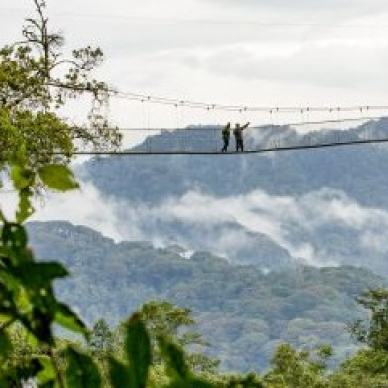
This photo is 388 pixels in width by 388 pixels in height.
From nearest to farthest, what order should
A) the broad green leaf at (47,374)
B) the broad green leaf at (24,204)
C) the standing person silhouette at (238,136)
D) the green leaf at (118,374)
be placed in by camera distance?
the green leaf at (118,374) < the broad green leaf at (47,374) < the broad green leaf at (24,204) < the standing person silhouette at (238,136)

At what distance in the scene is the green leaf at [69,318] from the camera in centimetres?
154

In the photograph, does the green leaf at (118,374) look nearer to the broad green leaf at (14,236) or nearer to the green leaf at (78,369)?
the green leaf at (78,369)

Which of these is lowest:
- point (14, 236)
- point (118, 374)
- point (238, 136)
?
point (238, 136)

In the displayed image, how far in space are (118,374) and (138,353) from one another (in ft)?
0.12

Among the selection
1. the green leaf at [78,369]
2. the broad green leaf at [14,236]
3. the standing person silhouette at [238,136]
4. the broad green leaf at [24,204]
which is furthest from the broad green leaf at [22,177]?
the standing person silhouette at [238,136]

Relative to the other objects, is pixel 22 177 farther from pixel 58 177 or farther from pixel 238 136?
pixel 238 136

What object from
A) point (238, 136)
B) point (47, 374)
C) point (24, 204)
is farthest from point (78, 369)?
point (238, 136)

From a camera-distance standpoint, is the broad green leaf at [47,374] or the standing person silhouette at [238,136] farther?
the standing person silhouette at [238,136]

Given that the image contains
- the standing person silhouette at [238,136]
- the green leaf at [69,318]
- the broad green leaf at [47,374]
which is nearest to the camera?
the green leaf at [69,318]

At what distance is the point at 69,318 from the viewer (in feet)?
5.15

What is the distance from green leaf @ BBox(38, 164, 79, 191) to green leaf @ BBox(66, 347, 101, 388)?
312 millimetres

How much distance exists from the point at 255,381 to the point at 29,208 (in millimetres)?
471

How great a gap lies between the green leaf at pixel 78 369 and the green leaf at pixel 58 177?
31 centimetres

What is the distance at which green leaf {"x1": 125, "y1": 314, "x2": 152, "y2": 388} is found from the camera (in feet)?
4.64
